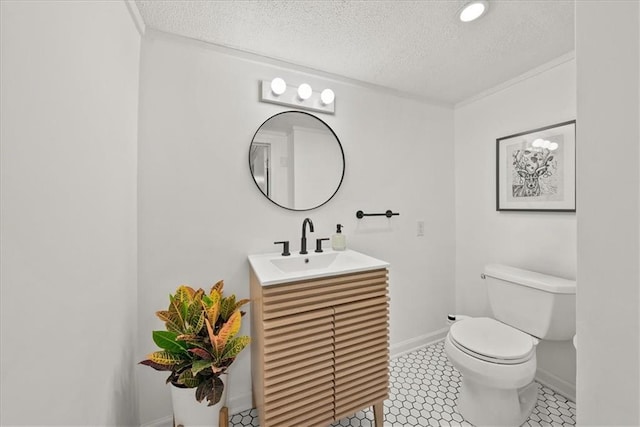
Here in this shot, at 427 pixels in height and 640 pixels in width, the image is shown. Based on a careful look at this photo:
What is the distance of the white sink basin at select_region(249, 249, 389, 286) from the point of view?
1.13m

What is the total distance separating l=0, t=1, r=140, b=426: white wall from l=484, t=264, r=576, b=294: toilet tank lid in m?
2.14

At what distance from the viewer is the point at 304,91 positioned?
1.61m

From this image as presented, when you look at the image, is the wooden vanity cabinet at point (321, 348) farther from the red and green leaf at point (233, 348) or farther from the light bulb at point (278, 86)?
the light bulb at point (278, 86)

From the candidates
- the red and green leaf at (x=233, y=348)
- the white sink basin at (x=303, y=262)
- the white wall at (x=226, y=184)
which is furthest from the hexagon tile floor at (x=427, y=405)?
the white sink basin at (x=303, y=262)

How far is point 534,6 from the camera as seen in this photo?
46.5 inches

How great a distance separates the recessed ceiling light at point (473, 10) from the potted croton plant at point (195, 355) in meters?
1.76

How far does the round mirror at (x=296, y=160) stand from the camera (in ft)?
5.12

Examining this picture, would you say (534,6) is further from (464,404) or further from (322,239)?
(464,404)

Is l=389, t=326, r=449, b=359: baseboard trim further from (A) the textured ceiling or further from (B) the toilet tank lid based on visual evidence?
(A) the textured ceiling

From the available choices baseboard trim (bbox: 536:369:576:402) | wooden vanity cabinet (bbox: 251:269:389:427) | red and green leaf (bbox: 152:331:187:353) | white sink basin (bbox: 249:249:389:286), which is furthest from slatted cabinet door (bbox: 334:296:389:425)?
baseboard trim (bbox: 536:369:576:402)

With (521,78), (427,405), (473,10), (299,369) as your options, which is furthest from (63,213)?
(521,78)

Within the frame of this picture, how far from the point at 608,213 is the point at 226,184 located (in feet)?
4.88

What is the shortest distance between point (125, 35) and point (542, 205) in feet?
8.27

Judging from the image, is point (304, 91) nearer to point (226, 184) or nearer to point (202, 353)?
point (226, 184)
